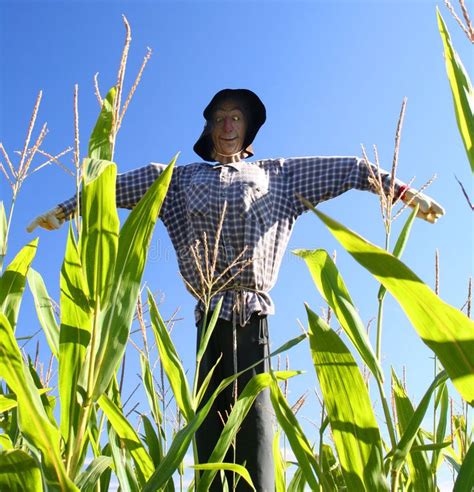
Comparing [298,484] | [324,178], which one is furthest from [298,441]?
[324,178]

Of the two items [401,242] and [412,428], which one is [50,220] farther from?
[412,428]

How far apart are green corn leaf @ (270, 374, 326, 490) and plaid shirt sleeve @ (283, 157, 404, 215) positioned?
1.52 m

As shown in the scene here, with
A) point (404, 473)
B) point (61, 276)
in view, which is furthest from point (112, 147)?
point (404, 473)

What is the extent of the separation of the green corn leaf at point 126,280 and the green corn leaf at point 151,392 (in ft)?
1.73

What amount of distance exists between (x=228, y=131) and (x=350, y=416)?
189 cm

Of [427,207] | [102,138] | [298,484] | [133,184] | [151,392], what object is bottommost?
[298,484]

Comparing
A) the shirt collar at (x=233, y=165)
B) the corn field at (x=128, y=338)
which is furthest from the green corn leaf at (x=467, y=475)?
the shirt collar at (x=233, y=165)

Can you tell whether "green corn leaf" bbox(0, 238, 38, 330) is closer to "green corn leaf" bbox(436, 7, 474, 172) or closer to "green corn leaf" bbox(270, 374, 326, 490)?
"green corn leaf" bbox(270, 374, 326, 490)

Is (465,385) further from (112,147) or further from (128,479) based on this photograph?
(128,479)

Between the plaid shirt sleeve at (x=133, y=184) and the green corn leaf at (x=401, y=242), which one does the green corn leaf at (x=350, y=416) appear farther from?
the plaid shirt sleeve at (x=133, y=184)

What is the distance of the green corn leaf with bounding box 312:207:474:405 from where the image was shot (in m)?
0.60

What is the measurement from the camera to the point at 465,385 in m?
0.65

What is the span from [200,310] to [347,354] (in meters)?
1.46

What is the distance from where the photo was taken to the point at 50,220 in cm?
211
